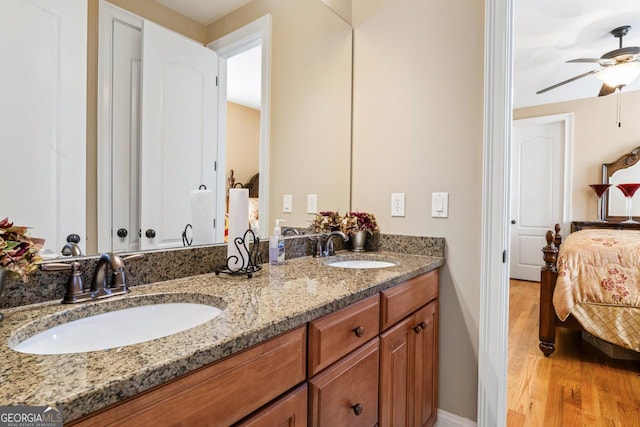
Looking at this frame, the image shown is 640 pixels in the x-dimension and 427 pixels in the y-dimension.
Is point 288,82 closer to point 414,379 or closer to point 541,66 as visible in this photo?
point 414,379

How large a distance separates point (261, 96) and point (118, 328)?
3.67ft

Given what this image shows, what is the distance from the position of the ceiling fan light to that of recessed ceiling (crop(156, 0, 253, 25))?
119 inches

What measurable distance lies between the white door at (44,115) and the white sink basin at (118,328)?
9.5 inches

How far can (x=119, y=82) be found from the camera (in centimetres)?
101

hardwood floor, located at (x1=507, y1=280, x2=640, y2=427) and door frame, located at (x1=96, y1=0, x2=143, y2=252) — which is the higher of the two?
door frame, located at (x1=96, y1=0, x2=143, y2=252)

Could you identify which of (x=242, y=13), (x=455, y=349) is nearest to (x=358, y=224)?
(x=455, y=349)

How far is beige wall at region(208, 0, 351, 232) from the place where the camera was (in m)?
1.68

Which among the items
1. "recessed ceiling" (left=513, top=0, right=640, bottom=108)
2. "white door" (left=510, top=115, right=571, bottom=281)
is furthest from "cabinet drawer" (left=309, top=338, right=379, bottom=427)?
"white door" (left=510, top=115, right=571, bottom=281)

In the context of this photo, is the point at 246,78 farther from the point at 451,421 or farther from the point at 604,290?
the point at 604,290

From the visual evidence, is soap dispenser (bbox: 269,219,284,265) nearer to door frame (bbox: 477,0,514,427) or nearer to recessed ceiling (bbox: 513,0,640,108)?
door frame (bbox: 477,0,514,427)

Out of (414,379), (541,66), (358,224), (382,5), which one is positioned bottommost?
(414,379)

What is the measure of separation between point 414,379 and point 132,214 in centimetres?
123

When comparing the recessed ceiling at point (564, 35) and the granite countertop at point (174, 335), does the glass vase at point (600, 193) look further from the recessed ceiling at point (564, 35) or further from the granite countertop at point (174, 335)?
the granite countertop at point (174, 335)

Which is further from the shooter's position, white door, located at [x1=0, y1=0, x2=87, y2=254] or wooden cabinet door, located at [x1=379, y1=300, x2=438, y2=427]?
wooden cabinet door, located at [x1=379, y1=300, x2=438, y2=427]
